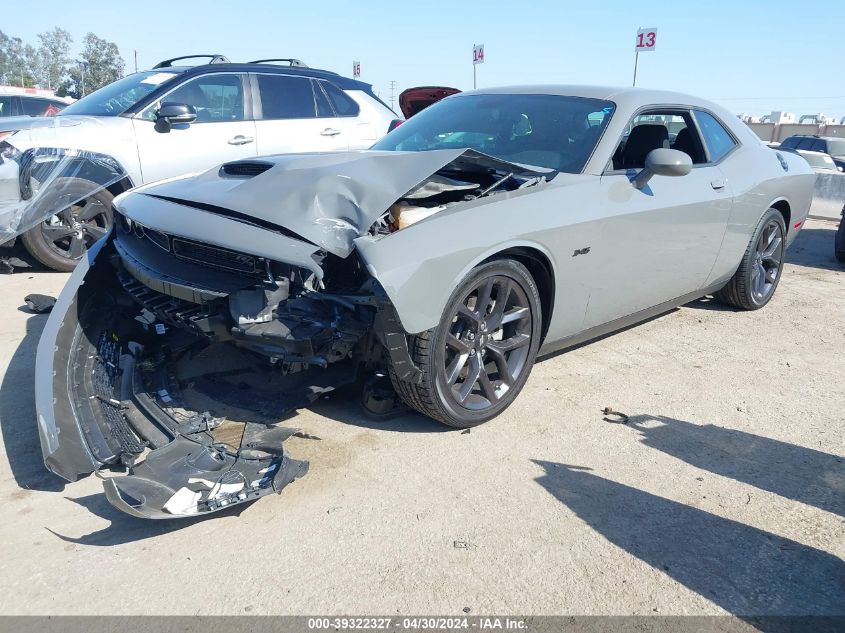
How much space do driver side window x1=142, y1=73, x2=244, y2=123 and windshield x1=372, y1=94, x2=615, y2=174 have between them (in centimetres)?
274

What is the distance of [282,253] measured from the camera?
263cm

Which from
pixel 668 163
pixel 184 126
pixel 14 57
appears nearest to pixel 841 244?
pixel 668 163

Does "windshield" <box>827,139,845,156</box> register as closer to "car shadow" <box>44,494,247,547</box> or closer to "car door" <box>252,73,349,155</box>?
"car door" <box>252,73,349,155</box>

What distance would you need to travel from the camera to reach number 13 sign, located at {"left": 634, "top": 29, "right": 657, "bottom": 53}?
13.9 metres

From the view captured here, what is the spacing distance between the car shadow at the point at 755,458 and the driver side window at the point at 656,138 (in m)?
1.52

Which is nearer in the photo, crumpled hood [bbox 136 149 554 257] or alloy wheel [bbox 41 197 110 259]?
crumpled hood [bbox 136 149 554 257]

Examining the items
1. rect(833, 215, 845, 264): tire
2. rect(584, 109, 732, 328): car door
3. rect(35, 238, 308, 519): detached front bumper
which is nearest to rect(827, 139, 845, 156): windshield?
rect(833, 215, 845, 264): tire

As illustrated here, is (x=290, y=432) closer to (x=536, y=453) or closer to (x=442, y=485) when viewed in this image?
(x=442, y=485)

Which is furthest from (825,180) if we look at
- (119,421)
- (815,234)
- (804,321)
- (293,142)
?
(119,421)

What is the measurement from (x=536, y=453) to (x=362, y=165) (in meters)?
1.56

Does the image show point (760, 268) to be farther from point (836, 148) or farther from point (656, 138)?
point (836, 148)

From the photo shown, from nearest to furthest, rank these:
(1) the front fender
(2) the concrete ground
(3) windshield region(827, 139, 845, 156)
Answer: (2) the concrete ground
(1) the front fender
(3) windshield region(827, 139, 845, 156)

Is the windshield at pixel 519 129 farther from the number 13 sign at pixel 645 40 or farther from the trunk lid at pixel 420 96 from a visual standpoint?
the number 13 sign at pixel 645 40

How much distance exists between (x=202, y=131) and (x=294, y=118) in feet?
3.22
